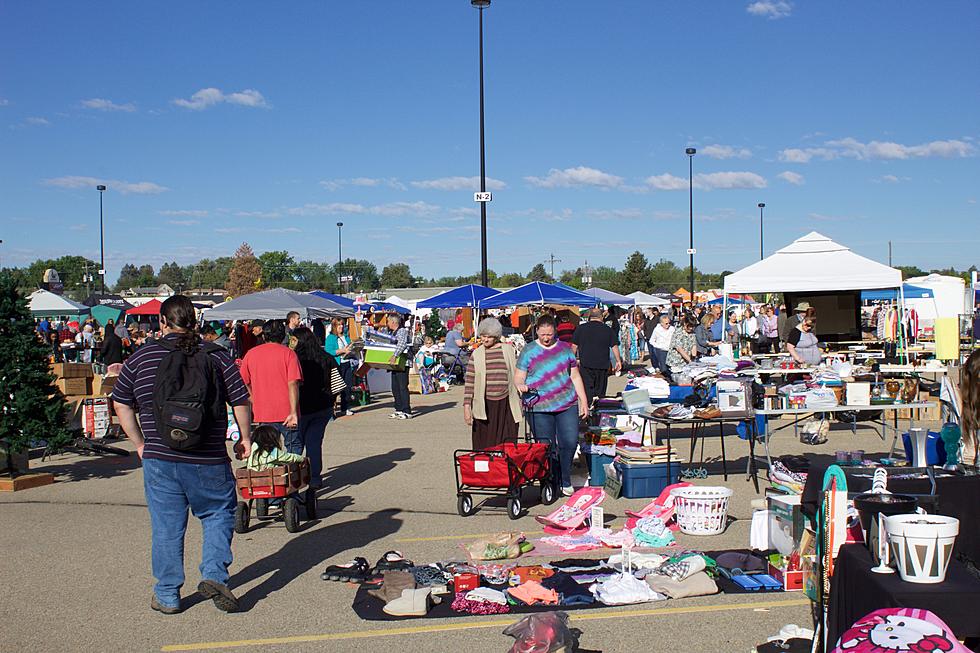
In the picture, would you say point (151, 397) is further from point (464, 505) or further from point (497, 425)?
point (497, 425)

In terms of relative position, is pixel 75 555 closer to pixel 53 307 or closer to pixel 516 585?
pixel 516 585

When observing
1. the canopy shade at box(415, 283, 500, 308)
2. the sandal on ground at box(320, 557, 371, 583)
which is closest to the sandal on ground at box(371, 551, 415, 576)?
the sandal on ground at box(320, 557, 371, 583)

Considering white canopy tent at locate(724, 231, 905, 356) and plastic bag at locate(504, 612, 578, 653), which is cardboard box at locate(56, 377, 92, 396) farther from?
plastic bag at locate(504, 612, 578, 653)

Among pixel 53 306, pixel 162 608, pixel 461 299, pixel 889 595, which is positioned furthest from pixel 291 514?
pixel 53 306

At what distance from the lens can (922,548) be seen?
11.6 feet

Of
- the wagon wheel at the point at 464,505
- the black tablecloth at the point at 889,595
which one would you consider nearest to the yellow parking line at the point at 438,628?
the black tablecloth at the point at 889,595

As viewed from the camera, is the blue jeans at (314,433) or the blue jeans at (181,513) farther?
the blue jeans at (314,433)

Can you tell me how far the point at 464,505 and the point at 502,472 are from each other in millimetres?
530

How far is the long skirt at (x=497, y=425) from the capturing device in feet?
29.6

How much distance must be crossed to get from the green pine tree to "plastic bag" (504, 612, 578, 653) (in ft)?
24.4

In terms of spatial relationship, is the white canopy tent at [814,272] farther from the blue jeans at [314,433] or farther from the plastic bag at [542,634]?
the plastic bag at [542,634]

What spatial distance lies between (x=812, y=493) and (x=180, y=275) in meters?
184

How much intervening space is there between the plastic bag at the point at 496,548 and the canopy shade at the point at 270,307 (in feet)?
35.2

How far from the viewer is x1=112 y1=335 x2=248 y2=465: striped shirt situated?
553 centimetres
